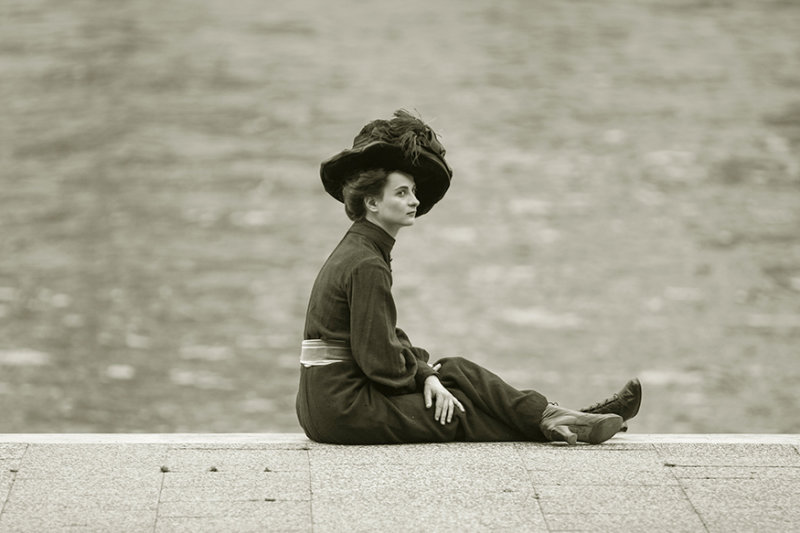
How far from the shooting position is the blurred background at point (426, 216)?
53.6 feet

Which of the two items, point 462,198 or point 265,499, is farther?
point 462,198

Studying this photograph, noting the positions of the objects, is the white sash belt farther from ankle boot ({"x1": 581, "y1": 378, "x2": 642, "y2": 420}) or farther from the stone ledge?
ankle boot ({"x1": 581, "y1": 378, "x2": 642, "y2": 420})

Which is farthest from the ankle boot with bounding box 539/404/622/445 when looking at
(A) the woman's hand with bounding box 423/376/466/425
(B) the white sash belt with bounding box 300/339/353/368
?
(B) the white sash belt with bounding box 300/339/353/368

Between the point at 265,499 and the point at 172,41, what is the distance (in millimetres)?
23552

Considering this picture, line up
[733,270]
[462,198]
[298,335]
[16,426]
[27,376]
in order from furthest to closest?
[462,198] → [733,270] → [298,335] → [27,376] → [16,426]

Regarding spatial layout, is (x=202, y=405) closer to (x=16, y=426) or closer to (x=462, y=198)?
(x=16, y=426)

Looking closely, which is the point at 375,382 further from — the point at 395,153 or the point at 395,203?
the point at 395,153

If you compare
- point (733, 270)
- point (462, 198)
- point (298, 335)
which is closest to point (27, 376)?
Result: point (298, 335)

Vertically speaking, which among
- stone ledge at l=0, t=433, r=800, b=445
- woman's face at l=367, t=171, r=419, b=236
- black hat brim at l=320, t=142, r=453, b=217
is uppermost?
black hat brim at l=320, t=142, r=453, b=217

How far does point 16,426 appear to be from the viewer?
14625mm

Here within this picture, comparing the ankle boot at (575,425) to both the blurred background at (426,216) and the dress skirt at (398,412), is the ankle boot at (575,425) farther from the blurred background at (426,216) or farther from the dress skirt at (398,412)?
the blurred background at (426,216)

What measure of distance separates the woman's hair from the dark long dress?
59 mm

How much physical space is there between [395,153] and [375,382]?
0.78 metres

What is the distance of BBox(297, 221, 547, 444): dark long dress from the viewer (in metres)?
4.87
